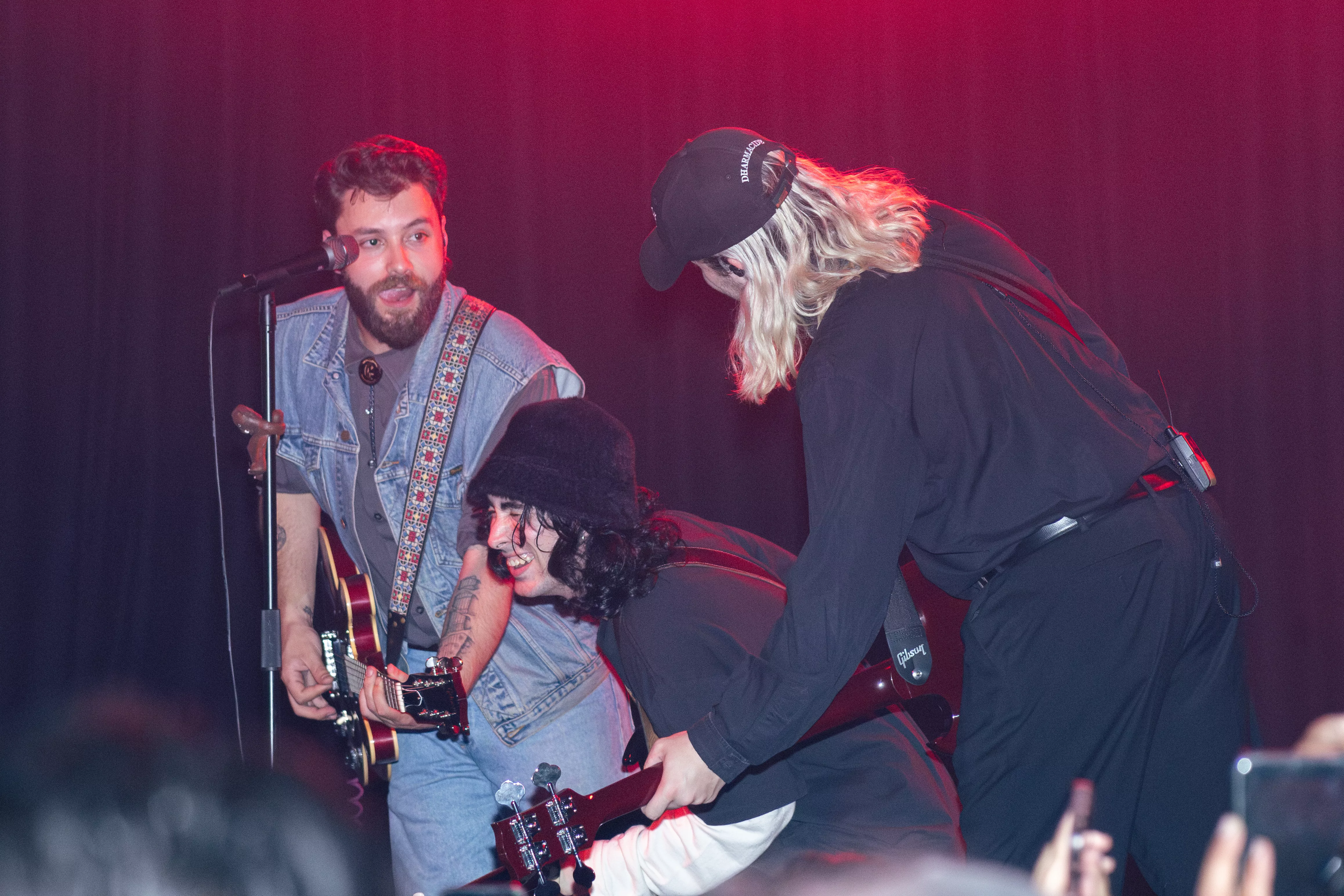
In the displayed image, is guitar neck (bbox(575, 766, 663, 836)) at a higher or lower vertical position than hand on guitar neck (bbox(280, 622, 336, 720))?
lower

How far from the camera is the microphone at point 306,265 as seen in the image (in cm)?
278

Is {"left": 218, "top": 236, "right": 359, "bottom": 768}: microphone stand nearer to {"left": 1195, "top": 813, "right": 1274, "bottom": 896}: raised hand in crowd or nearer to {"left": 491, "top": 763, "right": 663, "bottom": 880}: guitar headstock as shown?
{"left": 491, "top": 763, "right": 663, "bottom": 880}: guitar headstock

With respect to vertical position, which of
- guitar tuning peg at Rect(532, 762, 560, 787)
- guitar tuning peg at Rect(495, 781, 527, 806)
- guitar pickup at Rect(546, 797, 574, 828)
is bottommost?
guitar pickup at Rect(546, 797, 574, 828)

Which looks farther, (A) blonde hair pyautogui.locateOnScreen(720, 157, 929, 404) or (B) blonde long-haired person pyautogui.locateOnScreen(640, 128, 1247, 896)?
(A) blonde hair pyautogui.locateOnScreen(720, 157, 929, 404)

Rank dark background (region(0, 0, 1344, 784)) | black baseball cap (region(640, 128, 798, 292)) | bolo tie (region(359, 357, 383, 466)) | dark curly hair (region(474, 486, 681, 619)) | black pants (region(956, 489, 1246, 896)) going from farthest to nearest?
dark background (region(0, 0, 1344, 784)) < bolo tie (region(359, 357, 383, 466)) < dark curly hair (region(474, 486, 681, 619)) < black baseball cap (region(640, 128, 798, 292)) < black pants (region(956, 489, 1246, 896))

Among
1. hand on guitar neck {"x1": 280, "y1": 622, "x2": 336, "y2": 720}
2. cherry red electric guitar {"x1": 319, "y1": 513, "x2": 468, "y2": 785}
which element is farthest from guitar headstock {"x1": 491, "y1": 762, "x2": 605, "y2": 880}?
hand on guitar neck {"x1": 280, "y1": 622, "x2": 336, "y2": 720}

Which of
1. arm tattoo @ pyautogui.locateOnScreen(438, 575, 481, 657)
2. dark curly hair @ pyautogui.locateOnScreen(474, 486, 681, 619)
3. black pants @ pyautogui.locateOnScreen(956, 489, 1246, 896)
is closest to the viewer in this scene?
black pants @ pyautogui.locateOnScreen(956, 489, 1246, 896)

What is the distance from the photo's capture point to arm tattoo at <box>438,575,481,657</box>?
292 cm

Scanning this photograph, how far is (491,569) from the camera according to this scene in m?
2.86

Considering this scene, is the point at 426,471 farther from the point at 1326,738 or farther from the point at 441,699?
the point at 1326,738

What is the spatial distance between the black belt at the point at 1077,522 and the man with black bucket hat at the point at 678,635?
23.4 inches

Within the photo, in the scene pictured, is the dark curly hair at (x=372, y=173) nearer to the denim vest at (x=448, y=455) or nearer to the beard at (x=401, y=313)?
the beard at (x=401, y=313)

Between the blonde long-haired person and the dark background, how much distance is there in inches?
111

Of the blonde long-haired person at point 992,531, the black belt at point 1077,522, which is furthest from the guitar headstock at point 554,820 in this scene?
the black belt at point 1077,522
